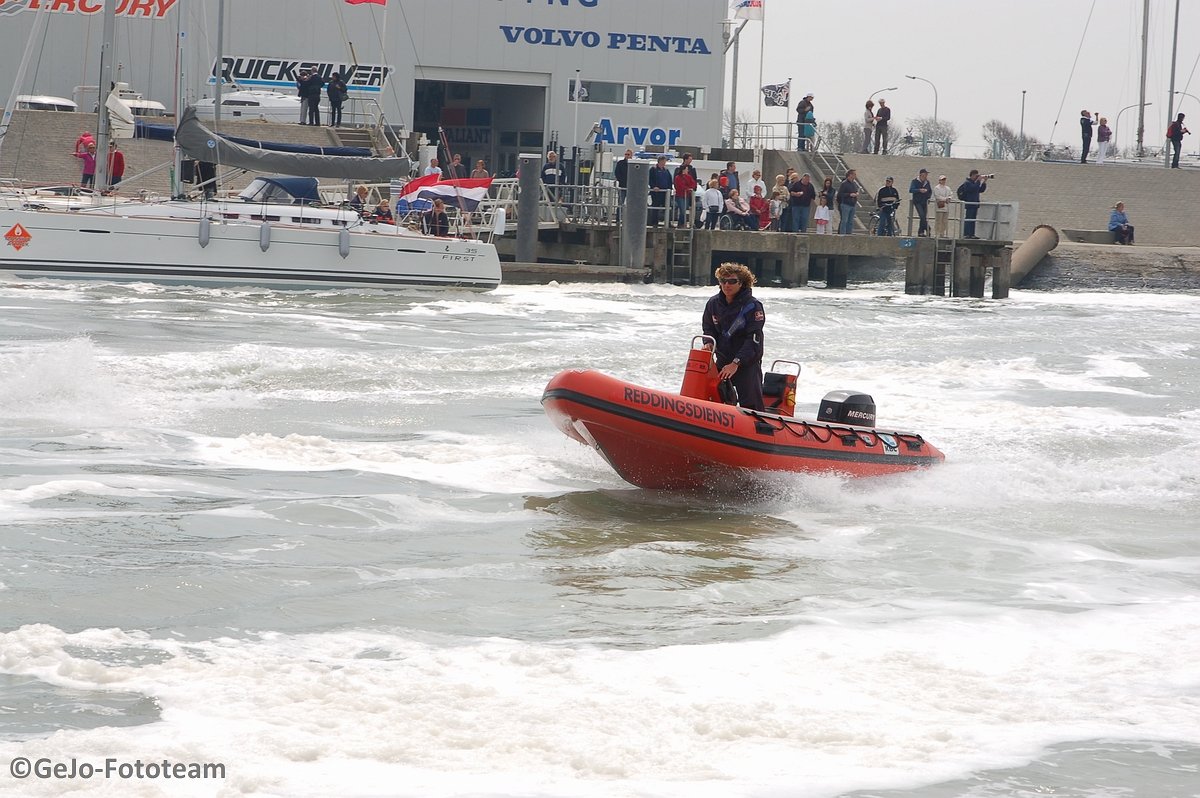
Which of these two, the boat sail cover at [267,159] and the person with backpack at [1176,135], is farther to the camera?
the person with backpack at [1176,135]

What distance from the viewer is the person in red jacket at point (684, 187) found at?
2925cm

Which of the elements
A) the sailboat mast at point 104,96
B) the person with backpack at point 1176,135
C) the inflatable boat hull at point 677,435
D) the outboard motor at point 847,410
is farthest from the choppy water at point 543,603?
the person with backpack at point 1176,135

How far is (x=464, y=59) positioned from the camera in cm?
4112

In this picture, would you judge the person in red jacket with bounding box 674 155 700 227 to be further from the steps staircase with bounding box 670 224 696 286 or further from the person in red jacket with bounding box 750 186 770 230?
the person in red jacket with bounding box 750 186 770 230

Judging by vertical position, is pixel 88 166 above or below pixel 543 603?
above

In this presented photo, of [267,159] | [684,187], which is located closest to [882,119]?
[684,187]

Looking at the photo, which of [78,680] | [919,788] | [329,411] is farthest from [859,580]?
[329,411]

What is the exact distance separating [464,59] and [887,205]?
15.0 metres

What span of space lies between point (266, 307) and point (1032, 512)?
14313mm

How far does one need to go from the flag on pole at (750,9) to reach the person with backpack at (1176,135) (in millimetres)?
11518

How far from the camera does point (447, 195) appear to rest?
83.9 ft

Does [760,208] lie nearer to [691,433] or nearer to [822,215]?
[822,215]

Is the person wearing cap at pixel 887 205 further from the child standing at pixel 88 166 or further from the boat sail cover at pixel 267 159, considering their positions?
the child standing at pixel 88 166

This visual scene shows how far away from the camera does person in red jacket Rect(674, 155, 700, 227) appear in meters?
29.2
